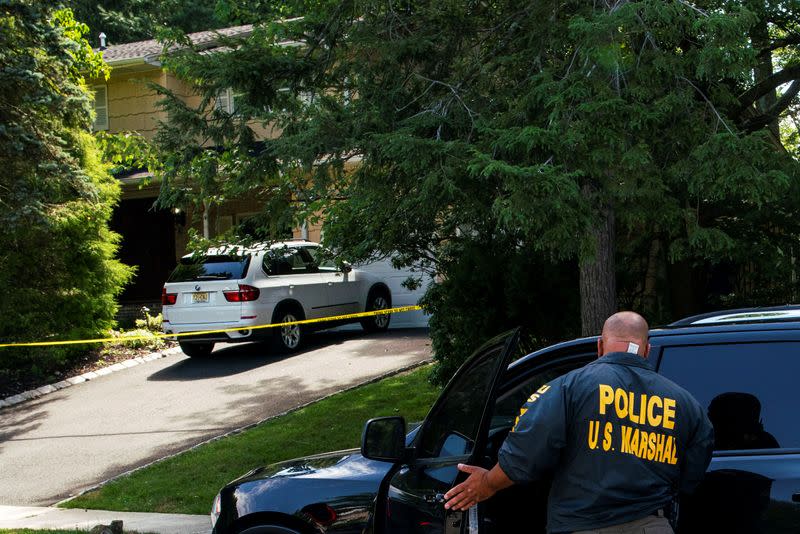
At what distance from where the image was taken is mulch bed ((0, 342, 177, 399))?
46.6 feet

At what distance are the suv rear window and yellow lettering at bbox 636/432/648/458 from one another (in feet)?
39.1

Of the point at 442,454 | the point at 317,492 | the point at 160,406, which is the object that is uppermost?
the point at 442,454

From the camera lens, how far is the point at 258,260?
48.4 ft

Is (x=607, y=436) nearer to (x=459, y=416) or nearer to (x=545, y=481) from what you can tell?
(x=545, y=481)

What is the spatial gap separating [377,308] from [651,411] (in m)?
14.8

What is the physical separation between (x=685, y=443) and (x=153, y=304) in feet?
69.4

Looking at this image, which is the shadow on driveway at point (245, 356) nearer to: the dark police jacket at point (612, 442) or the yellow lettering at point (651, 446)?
the dark police jacket at point (612, 442)

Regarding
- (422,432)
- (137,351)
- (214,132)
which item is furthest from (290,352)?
(422,432)

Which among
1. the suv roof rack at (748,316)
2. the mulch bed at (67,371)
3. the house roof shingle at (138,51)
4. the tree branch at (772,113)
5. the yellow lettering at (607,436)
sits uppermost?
the house roof shingle at (138,51)

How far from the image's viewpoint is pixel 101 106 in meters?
23.8

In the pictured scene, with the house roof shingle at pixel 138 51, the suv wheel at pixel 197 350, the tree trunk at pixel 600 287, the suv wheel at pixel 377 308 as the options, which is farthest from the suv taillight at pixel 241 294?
the house roof shingle at pixel 138 51

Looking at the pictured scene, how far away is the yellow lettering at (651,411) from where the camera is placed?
2971 millimetres

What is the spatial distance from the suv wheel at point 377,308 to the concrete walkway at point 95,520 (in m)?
9.35

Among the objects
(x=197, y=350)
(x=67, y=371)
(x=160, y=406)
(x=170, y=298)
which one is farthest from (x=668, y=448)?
(x=67, y=371)
